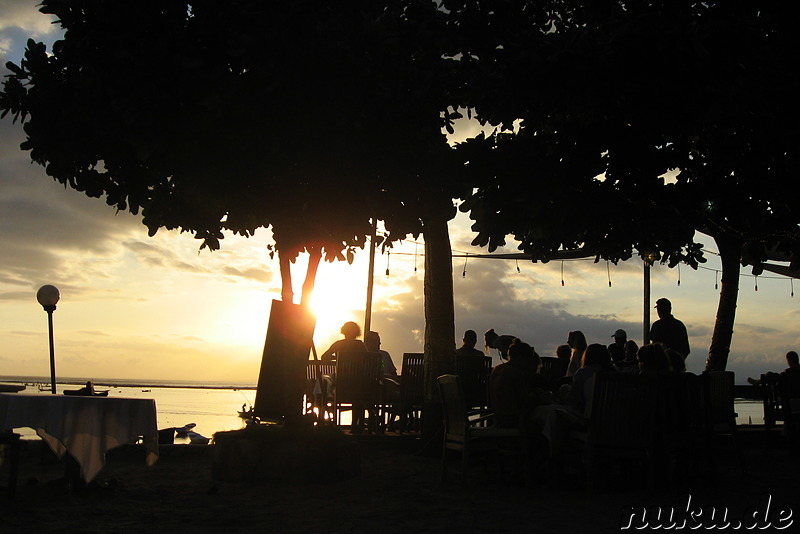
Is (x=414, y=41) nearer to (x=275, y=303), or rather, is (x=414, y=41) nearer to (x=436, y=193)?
(x=436, y=193)

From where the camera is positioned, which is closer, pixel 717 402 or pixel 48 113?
pixel 48 113

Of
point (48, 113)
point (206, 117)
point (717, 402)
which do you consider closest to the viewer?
point (206, 117)

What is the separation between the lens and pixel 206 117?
22.7 feet

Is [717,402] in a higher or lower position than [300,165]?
lower

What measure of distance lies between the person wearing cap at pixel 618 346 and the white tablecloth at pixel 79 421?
6.14 meters

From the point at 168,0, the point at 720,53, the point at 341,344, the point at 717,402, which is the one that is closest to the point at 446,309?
the point at 341,344

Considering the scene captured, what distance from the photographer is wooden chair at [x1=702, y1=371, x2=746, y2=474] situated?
8.34 meters

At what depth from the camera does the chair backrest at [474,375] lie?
36.1 feet

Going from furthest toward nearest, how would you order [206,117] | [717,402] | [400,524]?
[717,402] → [206,117] → [400,524]

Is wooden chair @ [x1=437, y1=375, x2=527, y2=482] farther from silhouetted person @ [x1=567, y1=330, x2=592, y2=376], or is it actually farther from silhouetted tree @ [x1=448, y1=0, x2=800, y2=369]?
silhouetted person @ [x1=567, y1=330, x2=592, y2=376]

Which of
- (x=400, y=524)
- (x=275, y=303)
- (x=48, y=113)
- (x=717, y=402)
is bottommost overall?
(x=400, y=524)

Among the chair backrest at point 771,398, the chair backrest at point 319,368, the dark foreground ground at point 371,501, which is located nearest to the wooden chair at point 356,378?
the chair backrest at point 319,368

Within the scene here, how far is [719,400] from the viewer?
871 centimetres

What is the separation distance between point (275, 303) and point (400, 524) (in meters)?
3.32
